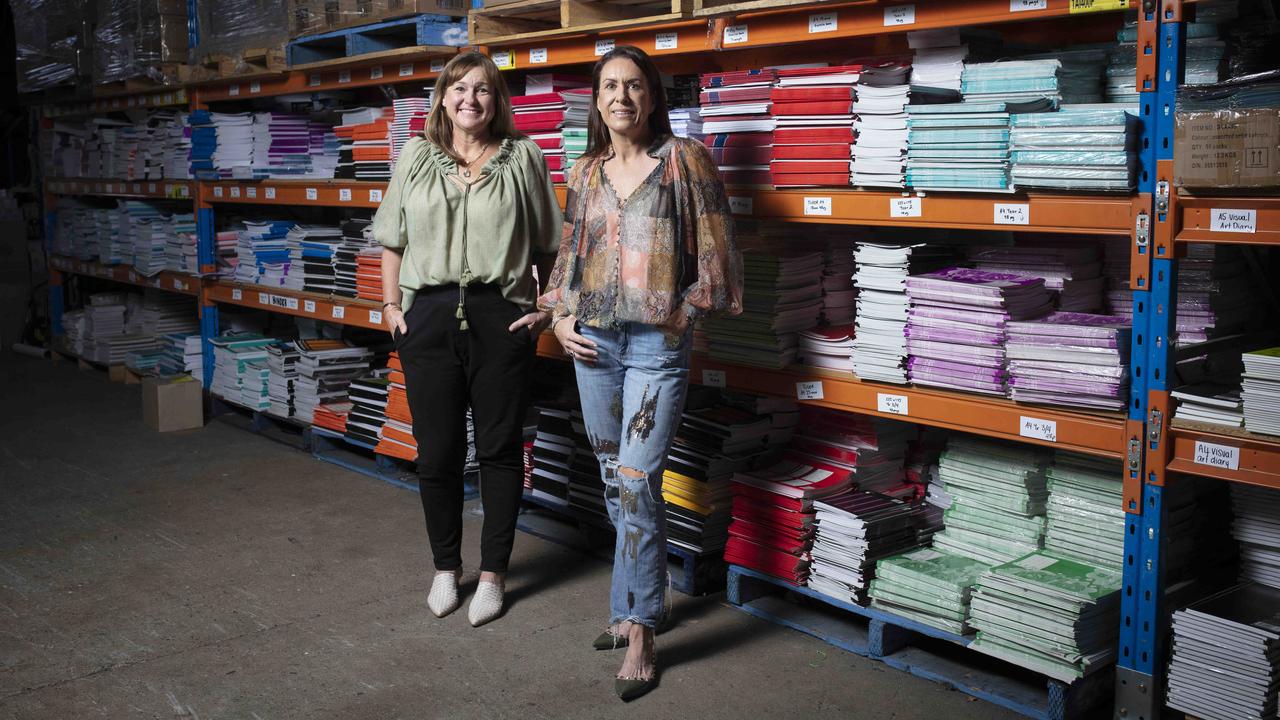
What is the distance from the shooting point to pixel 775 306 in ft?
12.6

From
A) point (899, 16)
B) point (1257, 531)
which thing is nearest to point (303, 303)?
point (899, 16)

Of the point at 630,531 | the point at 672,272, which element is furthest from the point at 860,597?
the point at 672,272

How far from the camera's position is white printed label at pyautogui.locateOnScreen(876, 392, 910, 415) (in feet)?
11.5

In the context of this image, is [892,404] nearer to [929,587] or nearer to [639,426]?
[929,587]

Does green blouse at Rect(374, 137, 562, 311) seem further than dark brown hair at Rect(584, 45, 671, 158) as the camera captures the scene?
Yes

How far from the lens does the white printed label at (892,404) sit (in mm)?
3496

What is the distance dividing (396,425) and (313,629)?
1.89 meters

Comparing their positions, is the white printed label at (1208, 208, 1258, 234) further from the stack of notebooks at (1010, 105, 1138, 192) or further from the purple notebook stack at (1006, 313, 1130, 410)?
the purple notebook stack at (1006, 313, 1130, 410)

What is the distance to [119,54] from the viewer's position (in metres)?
7.86

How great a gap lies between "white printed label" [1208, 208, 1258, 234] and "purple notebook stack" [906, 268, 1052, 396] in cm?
63

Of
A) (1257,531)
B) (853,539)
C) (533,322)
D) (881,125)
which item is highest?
(881,125)

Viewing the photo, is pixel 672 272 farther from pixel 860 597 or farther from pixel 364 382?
pixel 364 382

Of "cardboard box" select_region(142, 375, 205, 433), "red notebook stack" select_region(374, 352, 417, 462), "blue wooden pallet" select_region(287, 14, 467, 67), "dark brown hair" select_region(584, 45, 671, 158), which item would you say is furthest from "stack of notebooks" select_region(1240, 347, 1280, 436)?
"cardboard box" select_region(142, 375, 205, 433)

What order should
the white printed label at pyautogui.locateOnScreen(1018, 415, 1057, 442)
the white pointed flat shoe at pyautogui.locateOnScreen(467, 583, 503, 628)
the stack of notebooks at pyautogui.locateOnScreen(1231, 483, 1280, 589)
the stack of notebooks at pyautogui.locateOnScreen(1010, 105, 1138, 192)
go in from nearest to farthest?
the stack of notebooks at pyautogui.locateOnScreen(1010, 105, 1138, 192) < the white printed label at pyautogui.locateOnScreen(1018, 415, 1057, 442) < the stack of notebooks at pyautogui.locateOnScreen(1231, 483, 1280, 589) < the white pointed flat shoe at pyautogui.locateOnScreen(467, 583, 503, 628)
